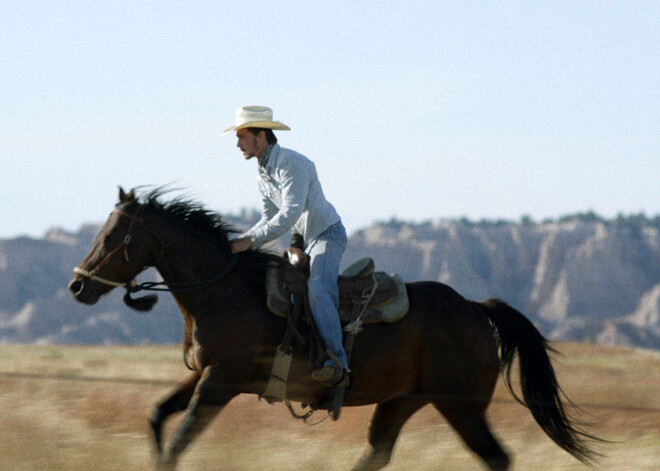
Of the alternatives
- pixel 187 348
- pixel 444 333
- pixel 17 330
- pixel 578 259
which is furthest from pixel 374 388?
pixel 578 259

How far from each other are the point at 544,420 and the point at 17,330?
9880 centimetres

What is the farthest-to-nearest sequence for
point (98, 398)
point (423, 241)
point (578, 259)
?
point (423, 241)
point (578, 259)
point (98, 398)

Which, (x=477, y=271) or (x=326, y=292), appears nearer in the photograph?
(x=326, y=292)

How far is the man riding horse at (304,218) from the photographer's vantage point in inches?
263

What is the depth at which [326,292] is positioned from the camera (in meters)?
6.71

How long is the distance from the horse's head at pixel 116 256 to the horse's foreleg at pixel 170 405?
872mm

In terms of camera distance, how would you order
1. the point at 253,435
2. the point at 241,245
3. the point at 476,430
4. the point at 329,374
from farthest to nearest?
the point at 253,435
the point at 476,430
the point at 241,245
the point at 329,374

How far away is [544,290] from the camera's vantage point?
117 m

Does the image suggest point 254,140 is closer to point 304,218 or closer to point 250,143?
point 250,143

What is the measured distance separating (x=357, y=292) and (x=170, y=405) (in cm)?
164

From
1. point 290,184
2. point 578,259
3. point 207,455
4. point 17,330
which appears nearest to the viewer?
point 290,184

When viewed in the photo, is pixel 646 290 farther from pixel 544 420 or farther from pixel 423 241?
pixel 544 420

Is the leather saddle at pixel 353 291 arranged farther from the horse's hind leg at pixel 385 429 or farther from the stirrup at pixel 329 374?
the horse's hind leg at pixel 385 429

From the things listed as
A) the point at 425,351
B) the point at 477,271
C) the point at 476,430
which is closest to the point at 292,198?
the point at 425,351
